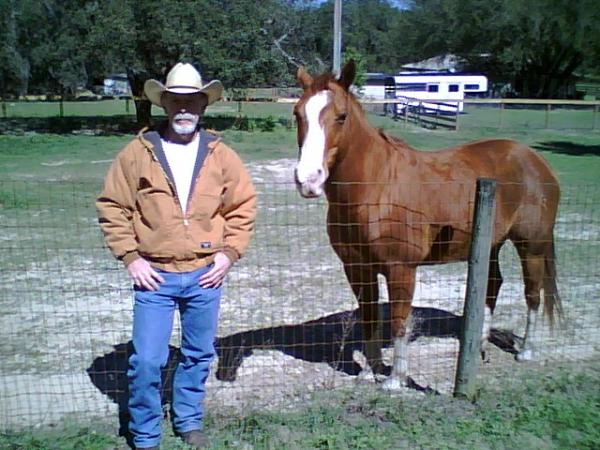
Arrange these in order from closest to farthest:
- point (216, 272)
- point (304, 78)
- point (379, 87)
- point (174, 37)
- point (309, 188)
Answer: point (216, 272), point (309, 188), point (304, 78), point (174, 37), point (379, 87)

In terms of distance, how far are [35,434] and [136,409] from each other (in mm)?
732

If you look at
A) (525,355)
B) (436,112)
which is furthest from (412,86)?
(525,355)

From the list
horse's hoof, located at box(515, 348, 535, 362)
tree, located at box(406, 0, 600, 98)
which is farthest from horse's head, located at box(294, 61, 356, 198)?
tree, located at box(406, 0, 600, 98)

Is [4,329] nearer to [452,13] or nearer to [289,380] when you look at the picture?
[289,380]

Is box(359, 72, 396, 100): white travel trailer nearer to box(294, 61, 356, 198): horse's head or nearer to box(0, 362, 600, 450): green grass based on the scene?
box(294, 61, 356, 198): horse's head

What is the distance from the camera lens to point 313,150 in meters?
3.66

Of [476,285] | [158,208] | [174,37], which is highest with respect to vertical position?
[174,37]

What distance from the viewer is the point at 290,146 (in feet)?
65.3

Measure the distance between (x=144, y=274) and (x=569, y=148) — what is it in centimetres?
1844

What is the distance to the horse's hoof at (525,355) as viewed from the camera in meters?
4.92

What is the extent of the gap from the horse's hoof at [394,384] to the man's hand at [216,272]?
1.70 metres

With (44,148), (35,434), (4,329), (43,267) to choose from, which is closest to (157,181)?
(35,434)

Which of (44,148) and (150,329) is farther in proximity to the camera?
(44,148)

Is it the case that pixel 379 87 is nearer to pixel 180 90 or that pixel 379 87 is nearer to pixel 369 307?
pixel 369 307
